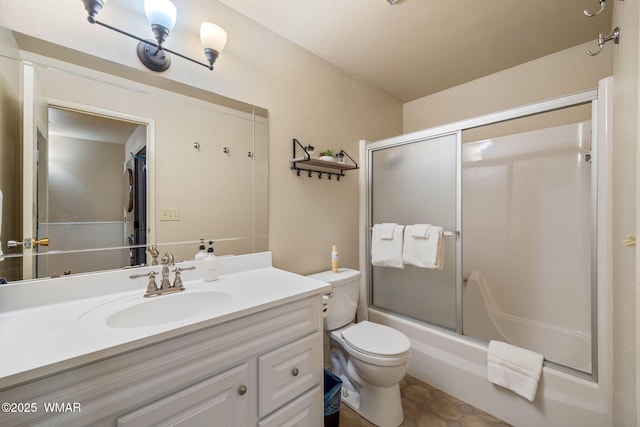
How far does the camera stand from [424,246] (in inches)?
67.6

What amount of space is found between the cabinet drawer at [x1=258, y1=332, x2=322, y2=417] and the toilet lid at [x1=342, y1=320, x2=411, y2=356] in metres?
0.36

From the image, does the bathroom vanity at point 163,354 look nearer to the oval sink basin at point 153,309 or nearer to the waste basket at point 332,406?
the oval sink basin at point 153,309

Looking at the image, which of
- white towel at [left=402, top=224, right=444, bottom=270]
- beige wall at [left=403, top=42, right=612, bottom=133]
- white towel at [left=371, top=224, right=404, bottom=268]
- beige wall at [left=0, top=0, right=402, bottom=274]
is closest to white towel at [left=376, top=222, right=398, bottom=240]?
white towel at [left=371, top=224, right=404, bottom=268]

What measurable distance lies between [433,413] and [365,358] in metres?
0.58

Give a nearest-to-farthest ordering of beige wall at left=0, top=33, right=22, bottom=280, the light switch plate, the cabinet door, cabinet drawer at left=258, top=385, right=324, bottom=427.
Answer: the cabinet door → beige wall at left=0, top=33, right=22, bottom=280 → cabinet drawer at left=258, top=385, right=324, bottom=427 → the light switch plate

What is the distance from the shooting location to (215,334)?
33.7 inches

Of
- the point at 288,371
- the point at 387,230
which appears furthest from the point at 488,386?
the point at 288,371

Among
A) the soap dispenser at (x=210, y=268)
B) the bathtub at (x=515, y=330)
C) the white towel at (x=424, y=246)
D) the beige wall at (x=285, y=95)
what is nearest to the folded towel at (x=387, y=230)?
the white towel at (x=424, y=246)

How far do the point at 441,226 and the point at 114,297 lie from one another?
1830 mm

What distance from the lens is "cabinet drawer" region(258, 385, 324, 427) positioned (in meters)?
1.00

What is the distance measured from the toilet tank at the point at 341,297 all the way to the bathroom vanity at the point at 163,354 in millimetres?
490

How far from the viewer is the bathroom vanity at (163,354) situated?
62 cm

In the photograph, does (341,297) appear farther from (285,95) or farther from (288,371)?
(285,95)

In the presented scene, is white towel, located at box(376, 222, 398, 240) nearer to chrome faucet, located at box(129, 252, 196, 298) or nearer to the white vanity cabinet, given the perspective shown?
the white vanity cabinet
